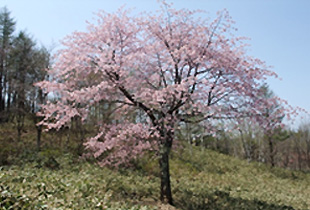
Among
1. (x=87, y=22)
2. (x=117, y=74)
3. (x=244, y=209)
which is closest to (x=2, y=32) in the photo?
(x=87, y=22)

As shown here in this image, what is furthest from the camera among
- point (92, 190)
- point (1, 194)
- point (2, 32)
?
point (2, 32)

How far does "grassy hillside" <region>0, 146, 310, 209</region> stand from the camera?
16.6ft

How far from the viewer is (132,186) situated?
9.16m

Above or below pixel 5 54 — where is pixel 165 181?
below

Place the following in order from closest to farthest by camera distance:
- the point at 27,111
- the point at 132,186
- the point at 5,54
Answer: the point at 132,186, the point at 27,111, the point at 5,54

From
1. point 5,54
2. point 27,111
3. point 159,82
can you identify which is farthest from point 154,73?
point 5,54

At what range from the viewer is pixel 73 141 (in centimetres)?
1623

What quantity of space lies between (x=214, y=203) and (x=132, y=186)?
2873 millimetres

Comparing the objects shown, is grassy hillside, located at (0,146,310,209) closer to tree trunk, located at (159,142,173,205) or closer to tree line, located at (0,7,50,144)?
tree trunk, located at (159,142,173,205)

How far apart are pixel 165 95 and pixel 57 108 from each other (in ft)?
9.90

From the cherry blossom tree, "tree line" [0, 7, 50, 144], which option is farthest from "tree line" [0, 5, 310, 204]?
"tree line" [0, 7, 50, 144]

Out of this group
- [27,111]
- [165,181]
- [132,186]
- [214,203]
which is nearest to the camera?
[165,181]

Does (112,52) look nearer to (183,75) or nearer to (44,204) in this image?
(183,75)

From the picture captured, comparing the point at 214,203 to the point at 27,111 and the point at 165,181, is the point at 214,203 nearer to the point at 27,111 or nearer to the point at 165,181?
the point at 165,181
